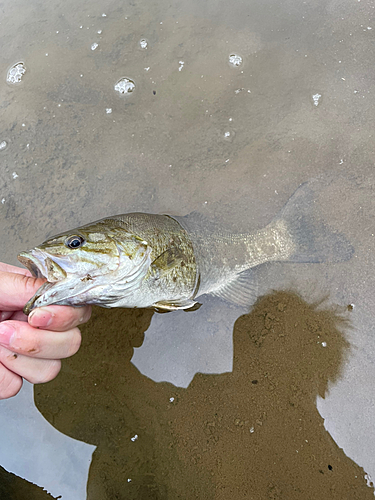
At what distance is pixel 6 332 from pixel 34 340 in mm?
158

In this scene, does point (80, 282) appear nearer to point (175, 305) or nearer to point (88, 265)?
point (88, 265)

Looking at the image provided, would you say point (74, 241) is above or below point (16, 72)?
below

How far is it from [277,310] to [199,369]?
0.86 meters

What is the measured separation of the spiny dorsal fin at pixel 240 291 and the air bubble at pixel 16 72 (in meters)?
3.33

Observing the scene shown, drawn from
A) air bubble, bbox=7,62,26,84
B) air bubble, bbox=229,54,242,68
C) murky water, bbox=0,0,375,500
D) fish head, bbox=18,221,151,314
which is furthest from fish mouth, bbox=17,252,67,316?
air bubble, bbox=229,54,242,68

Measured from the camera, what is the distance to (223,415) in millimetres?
2480

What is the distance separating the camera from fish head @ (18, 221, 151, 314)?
6.02ft

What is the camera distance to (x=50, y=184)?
308 centimetres

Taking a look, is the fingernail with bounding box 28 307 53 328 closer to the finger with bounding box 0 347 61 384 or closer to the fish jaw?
the fish jaw

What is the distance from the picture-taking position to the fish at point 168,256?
1.90 meters

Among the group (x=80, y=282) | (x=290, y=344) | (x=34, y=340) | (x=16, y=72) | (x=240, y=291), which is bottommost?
(x=290, y=344)

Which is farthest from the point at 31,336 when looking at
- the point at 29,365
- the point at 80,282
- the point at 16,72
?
the point at 16,72

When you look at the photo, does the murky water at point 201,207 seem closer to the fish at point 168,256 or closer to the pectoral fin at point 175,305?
the fish at point 168,256

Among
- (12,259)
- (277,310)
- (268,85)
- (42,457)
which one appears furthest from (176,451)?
(268,85)
